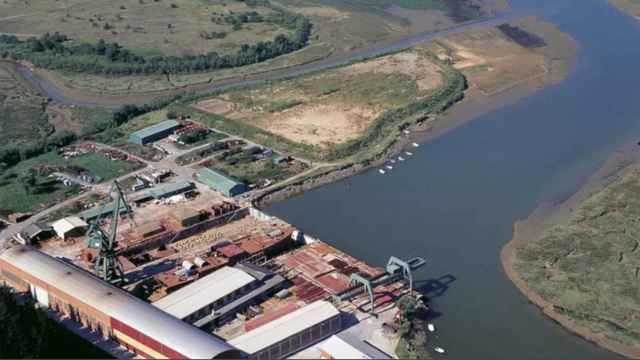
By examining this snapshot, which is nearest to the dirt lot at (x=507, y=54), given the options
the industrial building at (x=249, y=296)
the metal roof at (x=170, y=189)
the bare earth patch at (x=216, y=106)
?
the bare earth patch at (x=216, y=106)

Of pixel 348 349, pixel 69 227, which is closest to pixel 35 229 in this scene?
pixel 69 227

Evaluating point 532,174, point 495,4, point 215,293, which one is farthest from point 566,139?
point 495,4

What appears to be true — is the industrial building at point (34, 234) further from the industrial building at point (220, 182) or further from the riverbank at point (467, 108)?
the riverbank at point (467, 108)

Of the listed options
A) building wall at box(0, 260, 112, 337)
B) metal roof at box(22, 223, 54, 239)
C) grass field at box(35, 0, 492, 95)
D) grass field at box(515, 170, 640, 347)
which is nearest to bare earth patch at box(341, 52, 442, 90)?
grass field at box(35, 0, 492, 95)

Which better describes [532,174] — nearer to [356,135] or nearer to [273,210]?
[356,135]

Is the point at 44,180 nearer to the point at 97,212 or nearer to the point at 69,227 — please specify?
the point at 97,212
